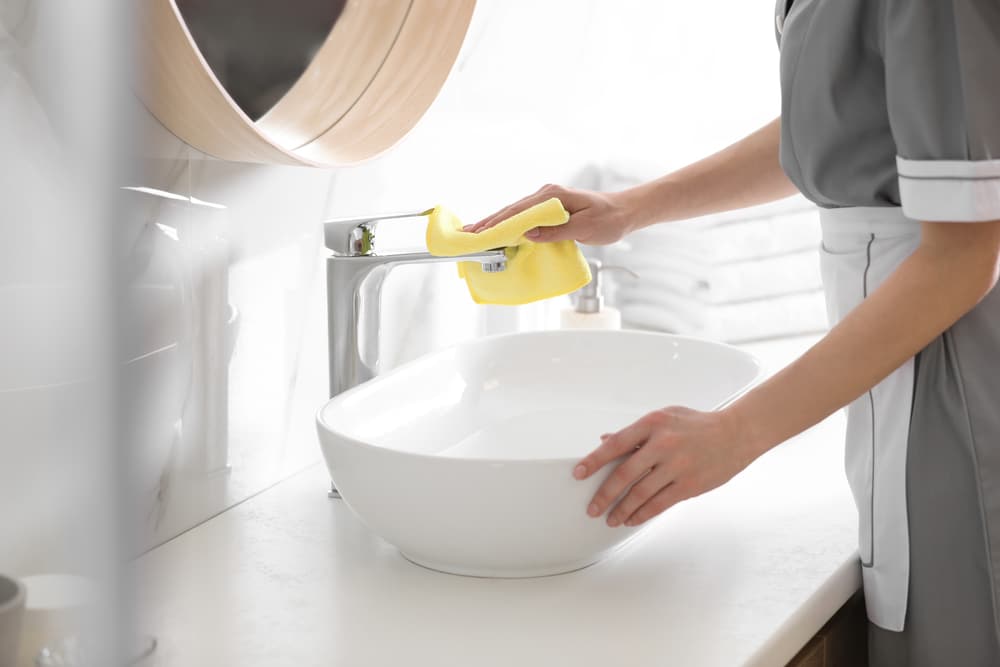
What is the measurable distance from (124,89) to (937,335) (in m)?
0.75

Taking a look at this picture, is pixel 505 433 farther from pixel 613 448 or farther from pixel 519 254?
pixel 613 448

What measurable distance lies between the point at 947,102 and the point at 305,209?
2.42ft

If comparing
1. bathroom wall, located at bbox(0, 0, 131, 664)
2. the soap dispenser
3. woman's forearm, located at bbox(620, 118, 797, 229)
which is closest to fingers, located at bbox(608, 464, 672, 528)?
woman's forearm, located at bbox(620, 118, 797, 229)

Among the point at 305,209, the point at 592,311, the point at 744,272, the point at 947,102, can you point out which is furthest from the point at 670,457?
the point at 744,272

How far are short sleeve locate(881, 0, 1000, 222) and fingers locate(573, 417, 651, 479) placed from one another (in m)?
0.28

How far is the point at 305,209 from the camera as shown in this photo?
122 cm

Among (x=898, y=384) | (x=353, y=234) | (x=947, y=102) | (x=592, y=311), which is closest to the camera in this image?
(x=947, y=102)

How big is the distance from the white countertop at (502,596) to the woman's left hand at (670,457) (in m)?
0.11

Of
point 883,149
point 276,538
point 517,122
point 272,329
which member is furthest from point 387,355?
point 883,149

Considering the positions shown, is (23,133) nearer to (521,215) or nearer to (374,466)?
(374,466)

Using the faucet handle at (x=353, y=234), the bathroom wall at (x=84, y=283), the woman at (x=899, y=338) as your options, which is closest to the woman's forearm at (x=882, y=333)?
the woman at (x=899, y=338)

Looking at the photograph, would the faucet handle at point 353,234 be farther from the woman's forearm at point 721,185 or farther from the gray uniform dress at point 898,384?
the gray uniform dress at point 898,384

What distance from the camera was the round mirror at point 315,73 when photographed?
38.1 inches

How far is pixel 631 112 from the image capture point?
6.81 ft
